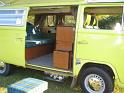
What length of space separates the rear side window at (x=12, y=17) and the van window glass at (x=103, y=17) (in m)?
1.98

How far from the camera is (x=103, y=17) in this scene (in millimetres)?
6871

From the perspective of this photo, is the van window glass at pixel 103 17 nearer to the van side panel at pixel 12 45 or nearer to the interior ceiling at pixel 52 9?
the interior ceiling at pixel 52 9

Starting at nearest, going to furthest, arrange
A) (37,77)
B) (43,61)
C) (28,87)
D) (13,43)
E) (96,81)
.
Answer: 1. (28,87)
2. (96,81)
3. (13,43)
4. (43,61)
5. (37,77)

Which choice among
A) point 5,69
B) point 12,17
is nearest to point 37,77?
point 5,69

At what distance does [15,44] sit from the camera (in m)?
7.99

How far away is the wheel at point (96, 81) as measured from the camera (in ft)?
21.6

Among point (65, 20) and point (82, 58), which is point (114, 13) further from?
point (65, 20)

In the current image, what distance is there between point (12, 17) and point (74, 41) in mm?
2255

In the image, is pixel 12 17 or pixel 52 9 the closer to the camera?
pixel 52 9

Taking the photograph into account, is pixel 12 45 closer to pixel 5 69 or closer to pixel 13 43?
pixel 13 43

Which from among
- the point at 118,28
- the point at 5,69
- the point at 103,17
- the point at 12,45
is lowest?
the point at 5,69

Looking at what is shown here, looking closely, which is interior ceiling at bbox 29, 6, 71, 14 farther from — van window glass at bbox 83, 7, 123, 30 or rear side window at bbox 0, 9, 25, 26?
van window glass at bbox 83, 7, 123, 30

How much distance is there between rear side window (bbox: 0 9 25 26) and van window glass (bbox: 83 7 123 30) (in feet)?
6.51

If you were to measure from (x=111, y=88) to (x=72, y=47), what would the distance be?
1410mm
